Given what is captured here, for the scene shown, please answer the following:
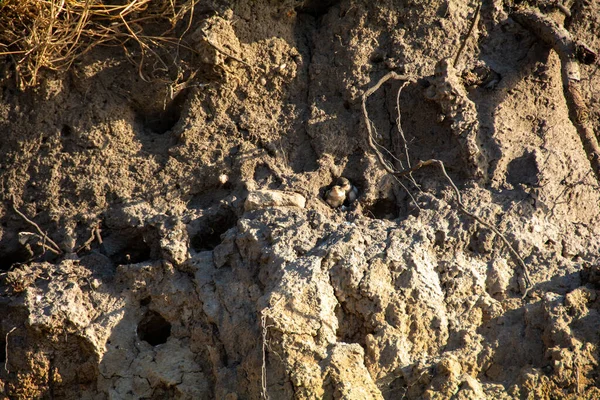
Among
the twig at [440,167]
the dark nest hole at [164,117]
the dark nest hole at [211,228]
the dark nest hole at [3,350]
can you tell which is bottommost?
the dark nest hole at [3,350]

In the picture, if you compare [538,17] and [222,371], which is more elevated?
[538,17]

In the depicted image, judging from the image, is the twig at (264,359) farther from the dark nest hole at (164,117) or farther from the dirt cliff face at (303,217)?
the dark nest hole at (164,117)

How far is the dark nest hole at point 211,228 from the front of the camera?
11.1 ft

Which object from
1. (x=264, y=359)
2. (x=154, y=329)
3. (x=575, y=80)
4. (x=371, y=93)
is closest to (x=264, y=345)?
(x=264, y=359)

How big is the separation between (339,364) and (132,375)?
3.01 ft

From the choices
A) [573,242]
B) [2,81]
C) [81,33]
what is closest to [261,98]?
[81,33]

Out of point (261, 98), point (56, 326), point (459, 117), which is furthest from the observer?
point (261, 98)

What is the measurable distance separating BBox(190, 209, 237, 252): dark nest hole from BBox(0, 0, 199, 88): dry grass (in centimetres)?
83

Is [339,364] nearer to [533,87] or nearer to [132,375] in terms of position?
[132,375]

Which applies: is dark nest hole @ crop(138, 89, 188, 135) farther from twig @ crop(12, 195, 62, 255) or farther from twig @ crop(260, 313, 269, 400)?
twig @ crop(260, 313, 269, 400)

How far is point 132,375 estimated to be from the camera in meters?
3.11

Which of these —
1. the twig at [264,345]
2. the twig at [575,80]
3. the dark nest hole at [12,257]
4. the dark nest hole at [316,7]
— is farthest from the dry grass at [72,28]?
the twig at [575,80]

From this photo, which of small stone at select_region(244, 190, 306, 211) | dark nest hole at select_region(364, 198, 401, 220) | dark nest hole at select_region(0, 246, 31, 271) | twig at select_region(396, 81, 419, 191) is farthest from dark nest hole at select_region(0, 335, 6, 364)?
twig at select_region(396, 81, 419, 191)

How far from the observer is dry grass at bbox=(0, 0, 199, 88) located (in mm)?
3531
